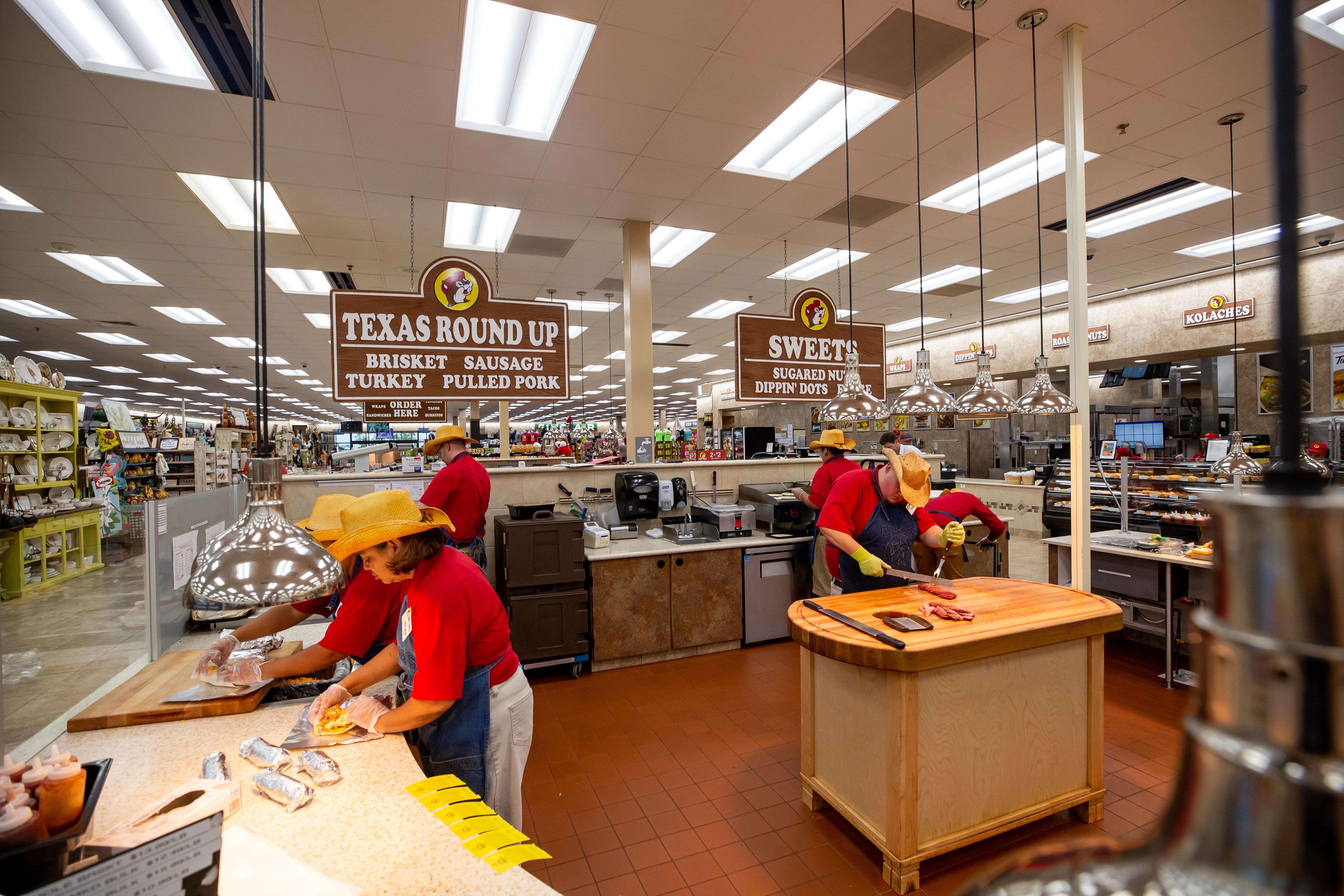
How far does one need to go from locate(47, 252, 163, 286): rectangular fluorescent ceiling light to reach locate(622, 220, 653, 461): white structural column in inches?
210

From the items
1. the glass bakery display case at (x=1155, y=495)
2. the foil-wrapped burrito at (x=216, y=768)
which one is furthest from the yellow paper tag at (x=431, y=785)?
the glass bakery display case at (x=1155, y=495)

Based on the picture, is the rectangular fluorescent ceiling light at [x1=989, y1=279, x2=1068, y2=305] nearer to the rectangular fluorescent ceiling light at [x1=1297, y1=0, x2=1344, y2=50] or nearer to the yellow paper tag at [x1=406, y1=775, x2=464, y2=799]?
the rectangular fluorescent ceiling light at [x1=1297, y1=0, x2=1344, y2=50]

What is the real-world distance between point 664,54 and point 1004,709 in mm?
3746

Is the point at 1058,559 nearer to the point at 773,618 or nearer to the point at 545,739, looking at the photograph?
the point at 773,618

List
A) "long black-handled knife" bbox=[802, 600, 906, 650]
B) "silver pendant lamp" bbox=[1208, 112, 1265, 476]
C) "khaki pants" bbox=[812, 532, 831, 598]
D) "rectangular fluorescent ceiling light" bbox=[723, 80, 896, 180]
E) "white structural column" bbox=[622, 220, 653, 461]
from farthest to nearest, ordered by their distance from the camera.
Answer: "white structural column" bbox=[622, 220, 653, 461] < "khaki pants" bbox=[812, 532, 831, 598] < "silver pendant lamp" bbox=[1208, 112, 1265, 476] < "rectangular fluorescent ceiling light" bbox=[723, 80, 896, 180] < "long black-handled knife" bbox=[802, 600, 906, 650]

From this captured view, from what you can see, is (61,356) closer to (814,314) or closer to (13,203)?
(13,203)

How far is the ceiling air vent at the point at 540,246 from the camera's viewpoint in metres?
6.23

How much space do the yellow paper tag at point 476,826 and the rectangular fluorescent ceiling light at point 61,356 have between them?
47.2 ft

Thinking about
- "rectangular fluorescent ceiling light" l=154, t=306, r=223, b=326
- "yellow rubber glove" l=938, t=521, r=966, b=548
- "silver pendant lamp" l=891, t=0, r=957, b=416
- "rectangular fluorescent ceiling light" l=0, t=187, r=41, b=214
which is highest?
"rectangular fluorescent ceiling light" l=0, t=187, r=41, b=214

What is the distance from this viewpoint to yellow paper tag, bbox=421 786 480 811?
1.66m

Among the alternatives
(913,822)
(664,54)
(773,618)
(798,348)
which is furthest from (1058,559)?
(664,54)

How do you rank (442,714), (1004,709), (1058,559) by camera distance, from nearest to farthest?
1. (442,714)
2. (1004,709)
3. (1058,559)

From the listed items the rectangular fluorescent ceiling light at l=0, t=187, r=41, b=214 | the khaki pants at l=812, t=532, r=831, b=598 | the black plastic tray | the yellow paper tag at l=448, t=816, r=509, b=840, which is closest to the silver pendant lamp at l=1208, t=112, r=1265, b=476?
the khaki pants at l=812, t=532, r=831, b=598

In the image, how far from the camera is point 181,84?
353 cm
